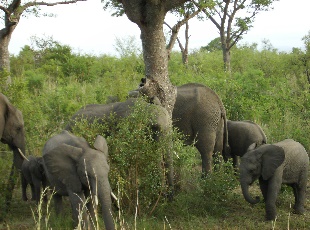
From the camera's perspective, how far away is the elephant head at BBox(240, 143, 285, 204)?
7.71 m

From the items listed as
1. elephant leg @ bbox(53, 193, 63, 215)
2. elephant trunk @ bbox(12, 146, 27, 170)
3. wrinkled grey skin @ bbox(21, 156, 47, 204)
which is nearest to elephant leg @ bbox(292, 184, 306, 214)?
elephant leg @ bbox(53, 193, 63, 215)

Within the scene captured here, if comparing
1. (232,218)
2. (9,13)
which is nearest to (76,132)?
(232,218)

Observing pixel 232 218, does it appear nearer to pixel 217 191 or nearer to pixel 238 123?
pixel 217 191

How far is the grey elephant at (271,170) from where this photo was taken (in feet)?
25.1

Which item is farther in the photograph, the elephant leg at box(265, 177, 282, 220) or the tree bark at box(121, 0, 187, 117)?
the tree bark at box(121, 0, 187, 117)

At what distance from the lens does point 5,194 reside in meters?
8.37

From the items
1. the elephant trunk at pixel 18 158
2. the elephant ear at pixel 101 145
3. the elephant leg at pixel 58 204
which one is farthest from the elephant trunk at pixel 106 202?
the elephant trunk at pixel 18 158

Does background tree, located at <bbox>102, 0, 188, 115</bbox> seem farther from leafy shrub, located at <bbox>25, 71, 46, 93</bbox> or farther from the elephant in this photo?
leafy shrub, located at <bbox>25, 71, 46, 93</bbox>

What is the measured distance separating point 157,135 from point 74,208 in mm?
1662

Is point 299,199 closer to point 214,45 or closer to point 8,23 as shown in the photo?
point 8,23

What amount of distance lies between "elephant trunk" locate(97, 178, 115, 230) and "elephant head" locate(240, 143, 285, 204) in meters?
2.43

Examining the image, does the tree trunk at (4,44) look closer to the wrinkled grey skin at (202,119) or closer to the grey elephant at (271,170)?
the wrinkled grey skin at (202,119)

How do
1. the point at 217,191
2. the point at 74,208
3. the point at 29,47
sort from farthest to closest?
the point at 29,47
the point at 217,191
the point at 74,208

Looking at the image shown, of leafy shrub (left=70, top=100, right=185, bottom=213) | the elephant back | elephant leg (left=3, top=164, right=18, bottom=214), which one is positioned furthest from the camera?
elephant leg (left=3, top=164, right=18, bottom=214)
